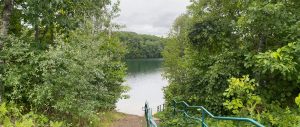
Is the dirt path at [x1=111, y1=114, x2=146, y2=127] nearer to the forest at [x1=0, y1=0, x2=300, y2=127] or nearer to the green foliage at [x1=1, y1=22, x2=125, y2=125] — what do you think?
the forest at [x1=0, y1=0, x2=300, y2=127]

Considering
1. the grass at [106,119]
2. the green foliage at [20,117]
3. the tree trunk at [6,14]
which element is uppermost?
the tree trunk at [6,14]

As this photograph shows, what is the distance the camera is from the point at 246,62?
9477 millimetres

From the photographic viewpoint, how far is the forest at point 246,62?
25.9ft

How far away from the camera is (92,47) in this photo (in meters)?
11.7

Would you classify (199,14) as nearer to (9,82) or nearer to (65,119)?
(65,119)

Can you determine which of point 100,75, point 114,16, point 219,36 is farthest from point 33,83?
point 114,16

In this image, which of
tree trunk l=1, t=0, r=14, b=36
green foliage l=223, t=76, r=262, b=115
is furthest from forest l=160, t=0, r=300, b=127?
tree trunk l=1, t=0, r=14, b=36

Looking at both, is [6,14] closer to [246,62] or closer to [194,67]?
[194,67]

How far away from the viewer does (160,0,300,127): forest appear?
25.9ft

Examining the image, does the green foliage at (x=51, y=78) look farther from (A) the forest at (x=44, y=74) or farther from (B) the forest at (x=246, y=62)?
(B) the forest at (x=246, y=62)

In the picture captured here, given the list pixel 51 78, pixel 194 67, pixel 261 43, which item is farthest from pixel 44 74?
pixel 261 43

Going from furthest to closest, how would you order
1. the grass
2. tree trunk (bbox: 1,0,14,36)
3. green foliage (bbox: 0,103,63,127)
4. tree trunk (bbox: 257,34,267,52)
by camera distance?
the grass < tree trunk (bbox: 1,0,14,36) < tree trunk (bbox: 257,34,267,52) < green foliage (bbox: 0,103,63,127)

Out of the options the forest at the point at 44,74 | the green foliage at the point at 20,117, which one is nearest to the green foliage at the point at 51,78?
the forest at the point at 44,74

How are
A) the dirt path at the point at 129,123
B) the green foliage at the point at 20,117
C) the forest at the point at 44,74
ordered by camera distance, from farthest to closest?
1. the dirt path at the point at 129,123
2. the forest at the point at 44,74
3. the green foliage at the point at 20,117
